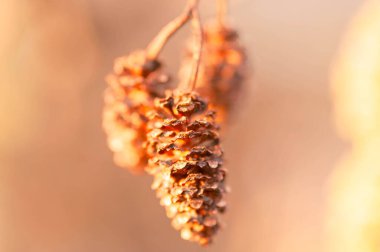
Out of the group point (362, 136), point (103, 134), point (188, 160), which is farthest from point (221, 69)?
point (103, 134)

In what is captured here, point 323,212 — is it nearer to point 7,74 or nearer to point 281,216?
point 281,216

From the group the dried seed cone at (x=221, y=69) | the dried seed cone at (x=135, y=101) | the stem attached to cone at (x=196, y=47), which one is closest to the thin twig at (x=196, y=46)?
the stem attached to cone at (x=196, y=47)

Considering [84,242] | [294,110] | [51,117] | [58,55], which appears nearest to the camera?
[58,55]

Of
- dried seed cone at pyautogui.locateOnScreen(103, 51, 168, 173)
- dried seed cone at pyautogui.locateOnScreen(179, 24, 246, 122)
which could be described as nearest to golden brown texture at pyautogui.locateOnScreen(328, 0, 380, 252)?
dried seed cone at pyautogui.locateOnScreen(179, 24, 246, 122)

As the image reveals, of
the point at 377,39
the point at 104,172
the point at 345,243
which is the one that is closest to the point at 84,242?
the point at 104,172

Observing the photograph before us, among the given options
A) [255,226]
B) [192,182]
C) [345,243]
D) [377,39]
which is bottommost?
[192,182]

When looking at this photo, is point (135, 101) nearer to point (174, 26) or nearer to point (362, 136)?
point (174, 26)

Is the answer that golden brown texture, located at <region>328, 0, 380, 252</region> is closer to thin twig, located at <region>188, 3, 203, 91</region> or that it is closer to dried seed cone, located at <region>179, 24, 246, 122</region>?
dried seed cone, located at <region>179, 24, 246, 122</region>
